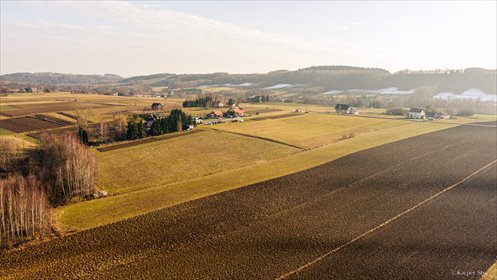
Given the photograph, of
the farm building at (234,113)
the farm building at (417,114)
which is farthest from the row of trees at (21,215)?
the farm building at (417,114)

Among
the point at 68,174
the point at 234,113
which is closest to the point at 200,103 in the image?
the point at 234,113

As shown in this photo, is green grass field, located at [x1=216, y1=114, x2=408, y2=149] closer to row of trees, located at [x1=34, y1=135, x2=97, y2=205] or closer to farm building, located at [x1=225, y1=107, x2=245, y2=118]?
farm building, located at [x1=225, y1=107, x2=245, y2=118]

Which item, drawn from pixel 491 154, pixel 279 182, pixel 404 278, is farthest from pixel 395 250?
pixel 491 154

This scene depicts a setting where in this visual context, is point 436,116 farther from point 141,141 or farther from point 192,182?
point 192,182

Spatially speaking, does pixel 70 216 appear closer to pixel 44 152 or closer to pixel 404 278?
pixel 44 152

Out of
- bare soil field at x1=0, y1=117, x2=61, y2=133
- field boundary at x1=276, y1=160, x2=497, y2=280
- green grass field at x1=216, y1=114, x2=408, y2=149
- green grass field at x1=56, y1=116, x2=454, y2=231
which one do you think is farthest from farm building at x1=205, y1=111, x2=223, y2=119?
field boundary at x1=276, y1=160, x2=497, y2=280

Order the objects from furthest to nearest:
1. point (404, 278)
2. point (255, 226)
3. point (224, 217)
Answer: point (224, 217)
point (255, 226)
point (404, 278)
